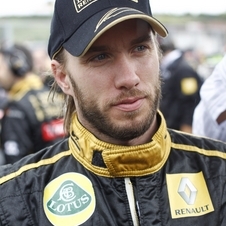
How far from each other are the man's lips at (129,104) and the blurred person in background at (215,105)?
599 millimetres

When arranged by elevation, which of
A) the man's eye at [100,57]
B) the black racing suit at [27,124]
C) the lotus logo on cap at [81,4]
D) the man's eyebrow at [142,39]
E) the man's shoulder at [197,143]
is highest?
the lotus logo on cap at [81,4]

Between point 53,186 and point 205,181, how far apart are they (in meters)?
0.53

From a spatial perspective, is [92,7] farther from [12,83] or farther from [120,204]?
[12,83]

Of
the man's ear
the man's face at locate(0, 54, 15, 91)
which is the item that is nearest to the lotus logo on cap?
the man's ear

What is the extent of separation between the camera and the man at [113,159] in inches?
66.4

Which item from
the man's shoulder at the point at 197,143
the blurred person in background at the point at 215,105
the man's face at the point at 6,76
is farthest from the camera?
the man's face at the point at 6,76

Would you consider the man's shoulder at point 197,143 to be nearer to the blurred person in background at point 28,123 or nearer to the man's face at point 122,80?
the man's face at point 122,80

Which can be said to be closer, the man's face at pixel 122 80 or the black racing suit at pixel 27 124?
the man's face at pixel 122 80

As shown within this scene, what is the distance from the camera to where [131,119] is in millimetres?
1696

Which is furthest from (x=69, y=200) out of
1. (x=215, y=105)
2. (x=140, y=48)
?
(x=215, y=105)

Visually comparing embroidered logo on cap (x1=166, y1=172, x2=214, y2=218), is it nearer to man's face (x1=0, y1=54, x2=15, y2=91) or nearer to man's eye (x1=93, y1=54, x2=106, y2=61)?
man's eye (x1=93, y1=54, x2=106, y2=61)

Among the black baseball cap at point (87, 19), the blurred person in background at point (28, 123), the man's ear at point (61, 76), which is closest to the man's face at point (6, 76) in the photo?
the blurred person in background at point (28, 123)

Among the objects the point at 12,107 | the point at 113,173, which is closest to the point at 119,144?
the point at 113,173

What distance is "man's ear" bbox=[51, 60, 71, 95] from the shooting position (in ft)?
6.29
